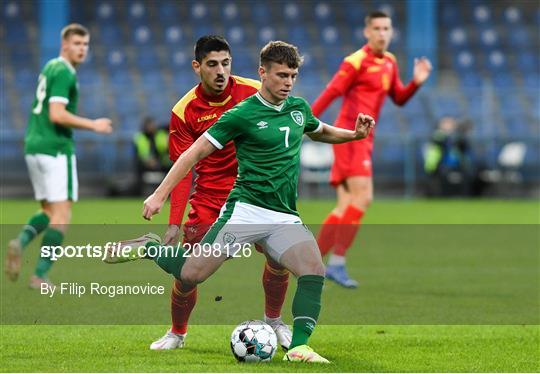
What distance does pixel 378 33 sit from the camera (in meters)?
10.6

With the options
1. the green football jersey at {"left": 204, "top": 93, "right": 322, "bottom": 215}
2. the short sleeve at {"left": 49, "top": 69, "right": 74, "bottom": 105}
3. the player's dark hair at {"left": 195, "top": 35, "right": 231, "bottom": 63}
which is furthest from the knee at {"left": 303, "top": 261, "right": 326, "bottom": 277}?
the short sleeve at {"left": 49, "top": 69, "right": 74, "bottom": 105}

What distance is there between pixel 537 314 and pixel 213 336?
2588 mm

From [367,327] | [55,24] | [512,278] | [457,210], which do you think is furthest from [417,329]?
[55,24]

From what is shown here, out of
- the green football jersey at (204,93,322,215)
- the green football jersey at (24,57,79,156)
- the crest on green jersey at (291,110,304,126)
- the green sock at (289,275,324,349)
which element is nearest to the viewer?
the green sock at (289,275,324,349)

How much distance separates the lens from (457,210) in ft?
70.2

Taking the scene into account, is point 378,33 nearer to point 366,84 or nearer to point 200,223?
point 366,84

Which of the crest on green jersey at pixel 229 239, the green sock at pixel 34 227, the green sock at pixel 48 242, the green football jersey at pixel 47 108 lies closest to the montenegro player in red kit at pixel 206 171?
the crest on green jersey at pixel 229 239

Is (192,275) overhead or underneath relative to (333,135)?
underneath

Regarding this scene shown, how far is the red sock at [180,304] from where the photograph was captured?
6.87 m

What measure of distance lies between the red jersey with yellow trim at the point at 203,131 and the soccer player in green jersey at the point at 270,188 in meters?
0.61

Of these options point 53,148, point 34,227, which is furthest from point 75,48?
point 34,227

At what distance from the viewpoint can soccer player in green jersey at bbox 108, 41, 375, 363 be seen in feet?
20.3

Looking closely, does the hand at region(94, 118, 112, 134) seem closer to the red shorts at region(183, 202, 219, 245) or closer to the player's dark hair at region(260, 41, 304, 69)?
the red shorts at region(183, 202, 219, 245)

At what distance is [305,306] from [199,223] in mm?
1162
